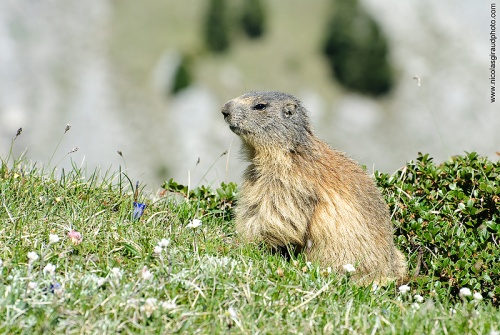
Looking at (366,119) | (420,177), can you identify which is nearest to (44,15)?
(366,119)

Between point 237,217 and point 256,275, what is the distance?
1927mm

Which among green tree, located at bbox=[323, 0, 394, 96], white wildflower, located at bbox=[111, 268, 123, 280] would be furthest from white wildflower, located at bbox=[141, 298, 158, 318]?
green tree, located at bbox=[323, 0, 394, 96]

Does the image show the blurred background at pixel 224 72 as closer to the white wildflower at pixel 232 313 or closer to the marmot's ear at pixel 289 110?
the marmot's ear at pixel 289 110

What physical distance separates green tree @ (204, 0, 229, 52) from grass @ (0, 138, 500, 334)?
63168 mm

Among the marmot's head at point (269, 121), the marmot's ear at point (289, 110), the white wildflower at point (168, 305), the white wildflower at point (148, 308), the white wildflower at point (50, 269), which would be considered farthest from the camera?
the marmot's ear at point (289, 110)

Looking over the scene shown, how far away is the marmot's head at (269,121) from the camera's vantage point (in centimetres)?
783

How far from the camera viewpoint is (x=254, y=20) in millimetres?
69000

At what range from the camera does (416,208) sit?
8227 millimetres

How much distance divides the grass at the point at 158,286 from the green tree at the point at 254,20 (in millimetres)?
63677

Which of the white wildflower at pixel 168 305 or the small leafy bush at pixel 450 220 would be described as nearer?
the white wildflower at pixel 168 305

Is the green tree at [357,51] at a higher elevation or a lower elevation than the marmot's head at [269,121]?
higher

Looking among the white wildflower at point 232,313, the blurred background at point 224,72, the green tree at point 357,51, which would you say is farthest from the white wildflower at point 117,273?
the green tree at point 357,51

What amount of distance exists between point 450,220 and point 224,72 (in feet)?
196

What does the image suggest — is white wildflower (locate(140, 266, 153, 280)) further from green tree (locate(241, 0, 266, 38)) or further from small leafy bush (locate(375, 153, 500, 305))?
green tree (locate(241, 0, 266, 38))
